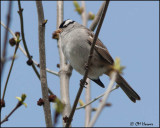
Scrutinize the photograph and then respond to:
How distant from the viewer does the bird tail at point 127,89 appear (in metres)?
4.40

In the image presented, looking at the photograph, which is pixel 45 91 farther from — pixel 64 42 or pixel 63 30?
pixel 63 30

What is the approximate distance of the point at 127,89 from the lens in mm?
4492

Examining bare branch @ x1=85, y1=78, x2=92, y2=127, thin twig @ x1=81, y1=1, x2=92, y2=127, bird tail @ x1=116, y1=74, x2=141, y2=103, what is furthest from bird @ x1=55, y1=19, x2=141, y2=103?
bare branch @ x1=85, y1=78, x2=92, y2=127

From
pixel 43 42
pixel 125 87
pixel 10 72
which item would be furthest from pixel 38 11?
pixel 125 87

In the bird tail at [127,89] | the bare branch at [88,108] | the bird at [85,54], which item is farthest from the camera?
the bird tail at [127,89]

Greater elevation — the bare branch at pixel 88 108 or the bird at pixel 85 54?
the bird at pixel 85 54

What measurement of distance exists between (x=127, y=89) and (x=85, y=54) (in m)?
1.01

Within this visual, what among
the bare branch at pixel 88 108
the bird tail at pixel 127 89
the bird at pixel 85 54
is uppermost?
the bird at pixel 85 54

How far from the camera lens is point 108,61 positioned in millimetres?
4215

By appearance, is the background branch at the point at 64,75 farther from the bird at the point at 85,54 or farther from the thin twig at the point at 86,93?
the thin twig at the point at 86,93

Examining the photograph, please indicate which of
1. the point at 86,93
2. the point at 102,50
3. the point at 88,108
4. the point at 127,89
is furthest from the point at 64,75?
the point at 127,89

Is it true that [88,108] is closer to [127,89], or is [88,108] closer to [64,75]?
[64,75]

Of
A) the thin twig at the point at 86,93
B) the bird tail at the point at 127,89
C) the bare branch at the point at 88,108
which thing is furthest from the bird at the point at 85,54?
the bare branch at the point at 88,108

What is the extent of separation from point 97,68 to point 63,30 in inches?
39.7
